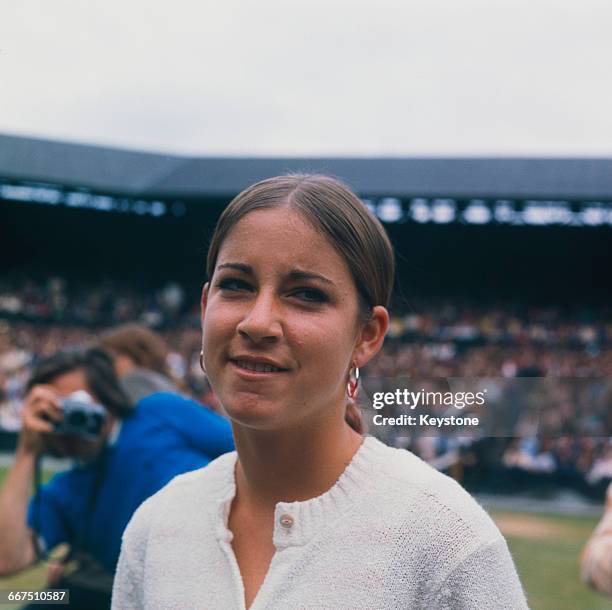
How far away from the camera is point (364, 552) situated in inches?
32.8

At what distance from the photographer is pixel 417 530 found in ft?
2.73

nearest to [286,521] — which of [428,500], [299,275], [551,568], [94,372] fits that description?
[428,500]

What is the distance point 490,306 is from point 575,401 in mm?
4935

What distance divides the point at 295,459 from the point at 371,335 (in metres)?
0.17

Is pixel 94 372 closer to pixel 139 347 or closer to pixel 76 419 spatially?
pixel 76 419

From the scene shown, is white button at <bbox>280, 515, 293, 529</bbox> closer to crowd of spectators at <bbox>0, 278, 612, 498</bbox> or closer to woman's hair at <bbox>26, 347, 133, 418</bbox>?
woman's hair at <bbox>26, 347, 133, 418</bbox>

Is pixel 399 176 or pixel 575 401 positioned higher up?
pixel 399 176

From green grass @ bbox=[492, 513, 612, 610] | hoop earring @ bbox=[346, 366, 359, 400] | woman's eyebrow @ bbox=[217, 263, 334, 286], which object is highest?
woman's eyebrow @ bbox=[217, 263, 334, 286]

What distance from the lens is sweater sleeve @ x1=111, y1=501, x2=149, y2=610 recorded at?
39.1 inches

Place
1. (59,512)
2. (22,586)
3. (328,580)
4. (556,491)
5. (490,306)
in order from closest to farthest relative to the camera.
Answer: (328,580), (59,512), (22,586), (556,491), (490,306)

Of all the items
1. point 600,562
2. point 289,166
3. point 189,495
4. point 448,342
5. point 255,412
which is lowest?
point 600,562

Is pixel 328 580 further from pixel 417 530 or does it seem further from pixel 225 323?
pixel 225 323

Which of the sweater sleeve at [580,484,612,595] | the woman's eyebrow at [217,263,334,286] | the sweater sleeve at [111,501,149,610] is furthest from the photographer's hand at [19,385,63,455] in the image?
the sweater sleeve at [580,484,612,595]

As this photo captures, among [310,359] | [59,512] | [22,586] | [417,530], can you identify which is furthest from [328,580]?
[22,586]
